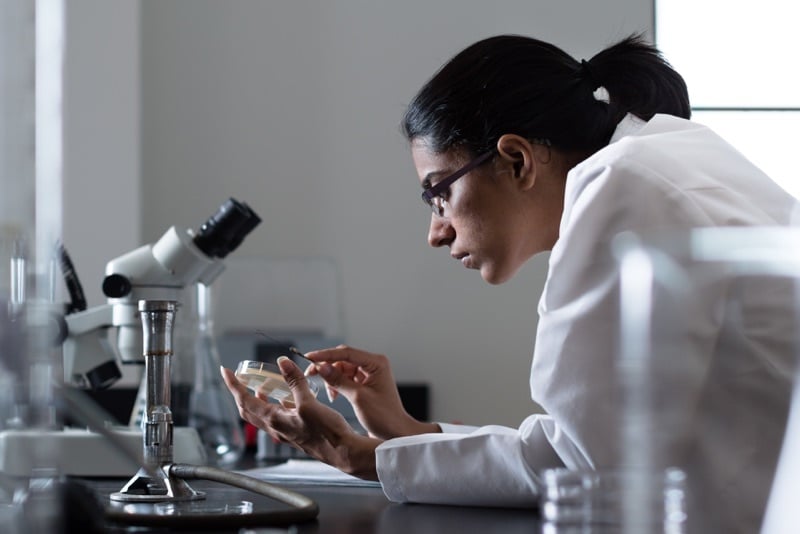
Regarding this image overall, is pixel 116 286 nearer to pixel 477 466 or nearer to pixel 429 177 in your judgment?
pixel 429 177

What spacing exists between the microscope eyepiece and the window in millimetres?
2556

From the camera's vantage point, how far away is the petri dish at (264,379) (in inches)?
57.9

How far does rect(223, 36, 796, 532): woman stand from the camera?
101 cm

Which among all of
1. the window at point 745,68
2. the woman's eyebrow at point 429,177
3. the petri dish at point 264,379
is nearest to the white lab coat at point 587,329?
the petri dish at point 264,379

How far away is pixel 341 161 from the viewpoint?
3.94 metres

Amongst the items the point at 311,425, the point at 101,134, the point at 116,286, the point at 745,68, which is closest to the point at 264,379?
the point at 311,425

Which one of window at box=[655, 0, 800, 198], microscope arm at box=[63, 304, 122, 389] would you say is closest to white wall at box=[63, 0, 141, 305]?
microscope arm at box=[63, 304, 122, 389]

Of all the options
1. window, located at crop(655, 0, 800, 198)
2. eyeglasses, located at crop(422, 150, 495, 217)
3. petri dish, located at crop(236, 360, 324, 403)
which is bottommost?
petri dish, located at crop(236, 360, 324, 403)

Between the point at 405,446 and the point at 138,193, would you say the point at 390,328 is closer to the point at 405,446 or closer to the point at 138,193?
the point at 138,193

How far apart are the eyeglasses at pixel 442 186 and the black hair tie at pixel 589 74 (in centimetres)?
19

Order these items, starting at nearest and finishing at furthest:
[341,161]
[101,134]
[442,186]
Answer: [442,186], [101,134], [341,161]

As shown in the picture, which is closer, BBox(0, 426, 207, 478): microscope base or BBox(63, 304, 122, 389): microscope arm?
BBox(0, 426, 207, 478): microscope base

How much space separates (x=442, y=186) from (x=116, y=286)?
0.57 metres

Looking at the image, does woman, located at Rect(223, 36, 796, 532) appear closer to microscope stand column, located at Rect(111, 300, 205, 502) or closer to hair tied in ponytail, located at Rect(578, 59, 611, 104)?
hair tied in ponytail, located at Rect(578, 59, 611, 104)
